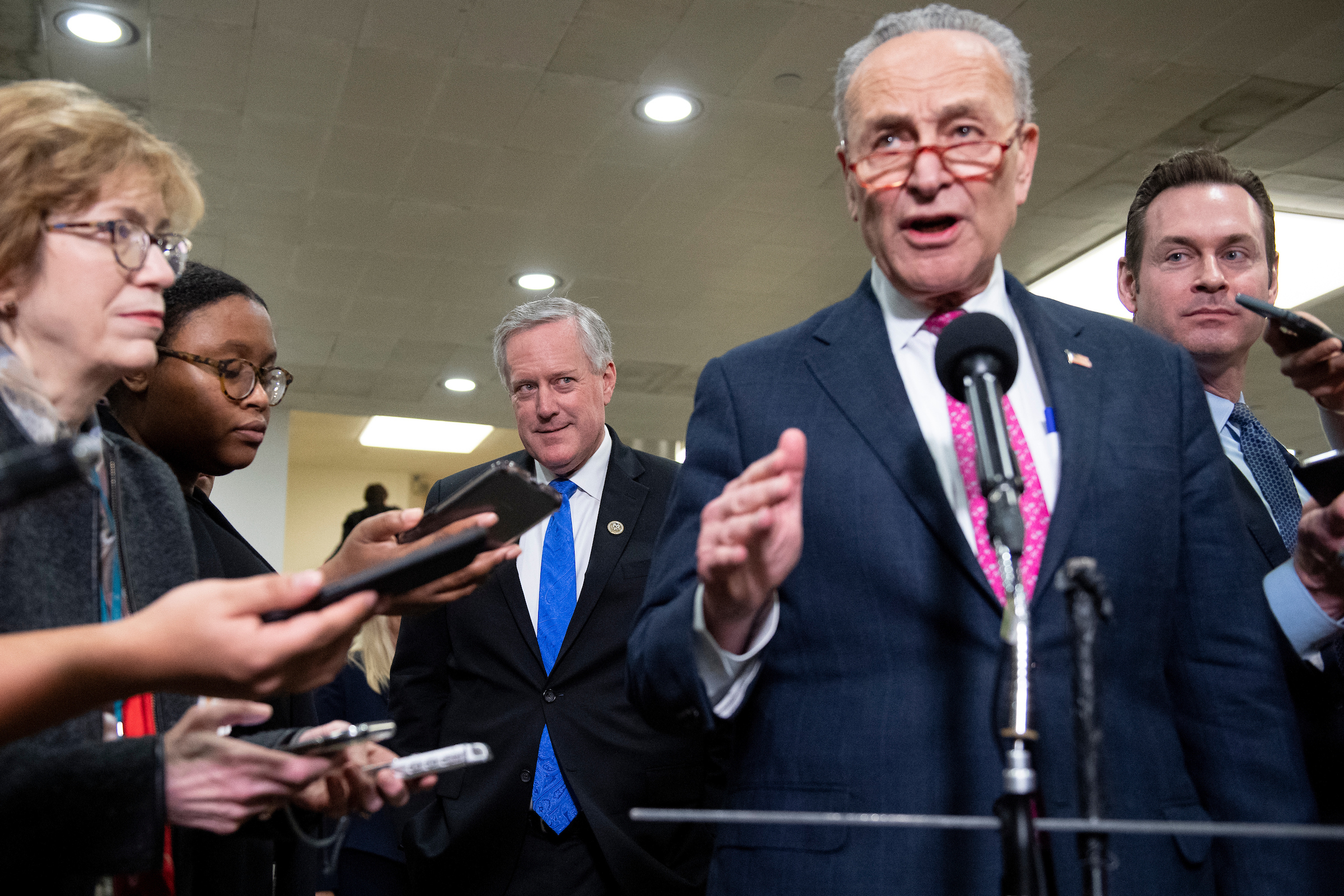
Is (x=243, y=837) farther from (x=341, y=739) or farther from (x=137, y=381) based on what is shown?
(x=137, y=381)

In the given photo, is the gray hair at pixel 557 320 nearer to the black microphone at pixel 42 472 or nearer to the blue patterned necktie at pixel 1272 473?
the blue patterned necktie at pixel 1272 473

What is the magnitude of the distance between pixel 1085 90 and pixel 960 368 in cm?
417

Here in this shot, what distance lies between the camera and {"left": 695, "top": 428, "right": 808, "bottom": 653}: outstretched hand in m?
1.16

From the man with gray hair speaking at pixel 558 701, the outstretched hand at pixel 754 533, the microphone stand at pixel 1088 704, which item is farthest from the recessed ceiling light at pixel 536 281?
the microphone stand at pixel 1088 704

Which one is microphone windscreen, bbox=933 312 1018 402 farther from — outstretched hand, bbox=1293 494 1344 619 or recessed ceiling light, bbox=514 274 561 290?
recessed ceiling light, bbox=514 274 561 290

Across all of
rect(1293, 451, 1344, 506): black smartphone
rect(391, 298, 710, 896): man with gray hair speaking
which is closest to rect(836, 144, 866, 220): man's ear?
rect(1293, 451, 1344, 506): black smartphone

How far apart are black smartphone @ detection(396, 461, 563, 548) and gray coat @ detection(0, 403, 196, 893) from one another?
0.53 metres

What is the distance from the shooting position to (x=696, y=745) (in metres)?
2.59

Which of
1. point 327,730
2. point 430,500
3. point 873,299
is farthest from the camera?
point 430,500

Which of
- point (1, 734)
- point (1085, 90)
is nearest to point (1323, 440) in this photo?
point (1085, 90)

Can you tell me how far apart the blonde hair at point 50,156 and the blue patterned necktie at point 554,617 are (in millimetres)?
1428

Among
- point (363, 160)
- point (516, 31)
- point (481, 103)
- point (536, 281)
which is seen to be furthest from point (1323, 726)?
point (536, 281)

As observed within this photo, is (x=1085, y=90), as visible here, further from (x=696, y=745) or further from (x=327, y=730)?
(x=327, y=730)

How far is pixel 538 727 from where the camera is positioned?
2.55m
